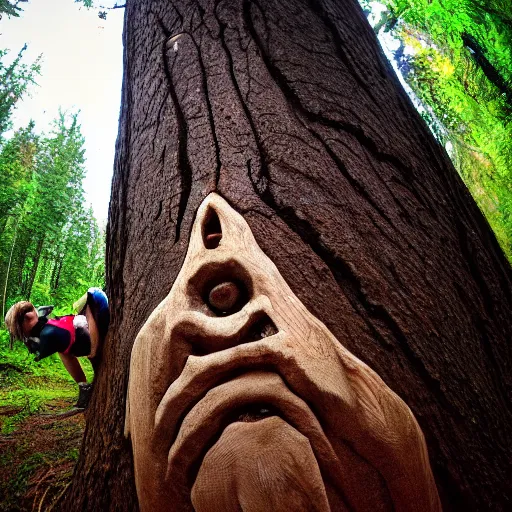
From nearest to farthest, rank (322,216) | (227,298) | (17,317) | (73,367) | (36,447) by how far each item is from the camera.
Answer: (227,298)
(322,216)
(36,447)
(17,317)
(73,367)

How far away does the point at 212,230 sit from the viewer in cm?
81

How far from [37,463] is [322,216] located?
5.46 ft

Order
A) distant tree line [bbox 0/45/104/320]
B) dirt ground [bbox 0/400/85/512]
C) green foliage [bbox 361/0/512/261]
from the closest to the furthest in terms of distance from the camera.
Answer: dirt ground [bbox 0/400/85/512], green foliage [bbox 361/0/512/261], distant tree line [bbox 0/45/104/320]

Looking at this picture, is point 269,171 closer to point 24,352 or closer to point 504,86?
point 504,86

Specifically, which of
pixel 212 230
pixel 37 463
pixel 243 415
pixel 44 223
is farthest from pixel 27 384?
pixel 44 223

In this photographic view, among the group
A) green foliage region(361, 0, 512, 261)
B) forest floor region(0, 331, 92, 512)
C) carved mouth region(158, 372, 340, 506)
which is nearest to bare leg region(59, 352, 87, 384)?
A: forest floor region(0, 331, 92, 512)

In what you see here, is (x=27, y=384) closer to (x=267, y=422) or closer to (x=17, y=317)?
(x=17, y=317)

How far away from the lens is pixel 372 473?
22.6 inches

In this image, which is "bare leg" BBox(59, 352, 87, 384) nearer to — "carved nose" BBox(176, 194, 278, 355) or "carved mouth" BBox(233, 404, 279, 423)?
"carved nose" BBox(176, 194, 278, 355)

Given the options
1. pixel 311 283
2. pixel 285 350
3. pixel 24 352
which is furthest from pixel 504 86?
pixel 24 352

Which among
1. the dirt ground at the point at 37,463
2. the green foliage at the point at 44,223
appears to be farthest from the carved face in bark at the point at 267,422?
the green foliage at the point at 44,223

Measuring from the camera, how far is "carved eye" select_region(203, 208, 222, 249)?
0.77 meters

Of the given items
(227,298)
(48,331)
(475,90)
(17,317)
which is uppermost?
(475,90)

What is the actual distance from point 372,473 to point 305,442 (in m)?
0.15
